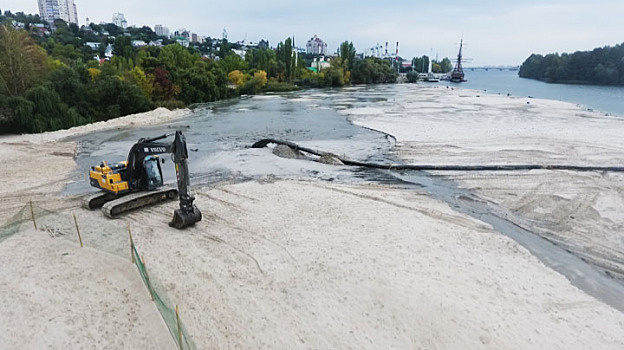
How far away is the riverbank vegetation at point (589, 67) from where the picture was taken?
8594cm

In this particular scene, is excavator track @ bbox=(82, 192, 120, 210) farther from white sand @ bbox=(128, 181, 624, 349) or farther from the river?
the river

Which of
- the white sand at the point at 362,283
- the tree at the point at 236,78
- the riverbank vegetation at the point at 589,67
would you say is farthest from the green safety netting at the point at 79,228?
the riverbank vegetation at the point at 589,67

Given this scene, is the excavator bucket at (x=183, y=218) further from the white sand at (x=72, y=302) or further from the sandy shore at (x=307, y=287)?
the white sand at (x=72, y=302)

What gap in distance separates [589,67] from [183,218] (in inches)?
4508

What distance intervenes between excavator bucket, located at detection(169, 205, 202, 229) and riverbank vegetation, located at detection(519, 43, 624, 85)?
10840cm

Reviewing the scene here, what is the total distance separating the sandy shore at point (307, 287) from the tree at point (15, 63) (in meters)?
26.4

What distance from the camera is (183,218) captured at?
11.1 metres

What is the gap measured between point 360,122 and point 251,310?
29781 mm

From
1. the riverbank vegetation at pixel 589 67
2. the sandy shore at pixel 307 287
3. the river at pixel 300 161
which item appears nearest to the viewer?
the sandy shore at pixel 307 287

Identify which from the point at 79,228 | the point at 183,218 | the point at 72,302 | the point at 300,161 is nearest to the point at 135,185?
the point at 79,228

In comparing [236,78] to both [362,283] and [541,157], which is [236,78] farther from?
[362,283]

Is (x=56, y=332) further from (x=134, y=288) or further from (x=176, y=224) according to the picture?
(x=176, y=224)

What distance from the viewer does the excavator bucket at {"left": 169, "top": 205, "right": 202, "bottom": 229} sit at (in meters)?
11.1

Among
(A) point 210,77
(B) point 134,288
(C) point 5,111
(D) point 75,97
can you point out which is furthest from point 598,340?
(A) point 210,77
